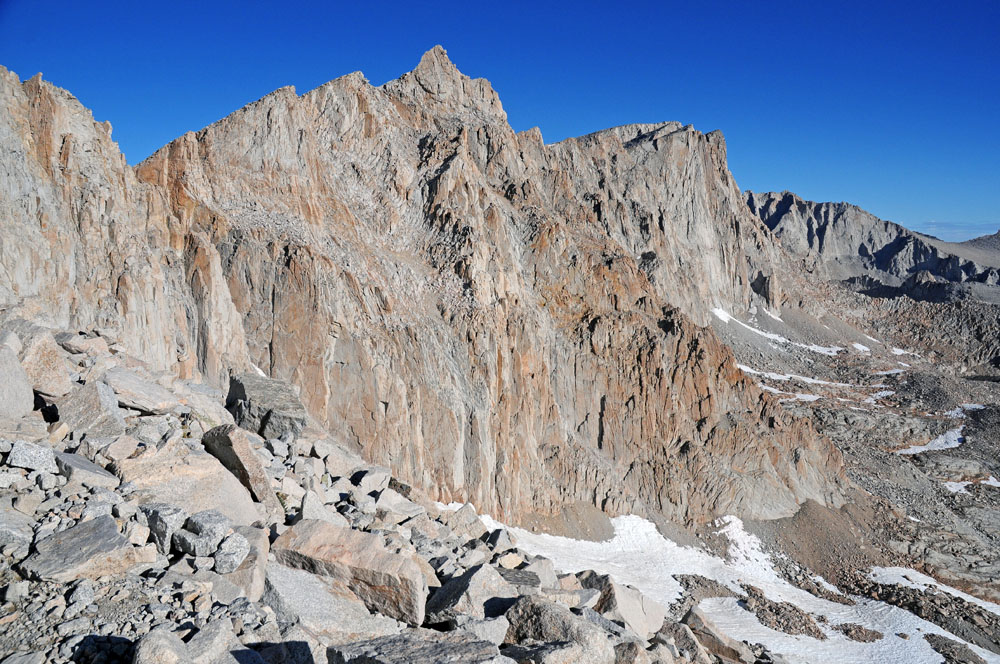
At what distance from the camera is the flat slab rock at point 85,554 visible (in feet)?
21.9

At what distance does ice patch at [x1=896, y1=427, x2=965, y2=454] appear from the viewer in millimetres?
72625

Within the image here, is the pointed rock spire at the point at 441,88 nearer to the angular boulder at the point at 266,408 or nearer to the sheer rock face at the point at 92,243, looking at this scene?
the sheer rock face at the point at 92,243

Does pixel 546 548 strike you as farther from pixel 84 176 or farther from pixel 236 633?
pixel 236 633

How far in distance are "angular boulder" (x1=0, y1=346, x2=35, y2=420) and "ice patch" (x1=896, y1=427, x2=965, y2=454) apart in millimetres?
81648

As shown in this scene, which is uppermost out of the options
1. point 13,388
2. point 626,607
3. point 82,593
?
point 13,388

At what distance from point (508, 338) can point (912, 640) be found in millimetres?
27479

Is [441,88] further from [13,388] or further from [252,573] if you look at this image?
[252,573]

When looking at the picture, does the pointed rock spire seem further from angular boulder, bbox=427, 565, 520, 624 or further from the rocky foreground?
angular boulder, bbox=427, 565, 520, 624

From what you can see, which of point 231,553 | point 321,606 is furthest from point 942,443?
point 231,553

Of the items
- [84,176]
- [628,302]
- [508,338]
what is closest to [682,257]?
[628,302]

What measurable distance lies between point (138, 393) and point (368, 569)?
6.29 meters

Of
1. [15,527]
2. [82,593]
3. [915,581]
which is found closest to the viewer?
[82,593]

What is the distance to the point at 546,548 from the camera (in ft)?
122

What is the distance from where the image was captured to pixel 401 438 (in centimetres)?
3325
